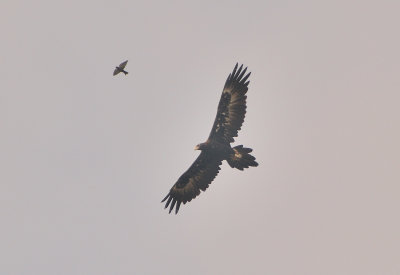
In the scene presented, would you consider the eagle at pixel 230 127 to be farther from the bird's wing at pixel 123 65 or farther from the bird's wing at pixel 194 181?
the bird's wing at pixel 123 65

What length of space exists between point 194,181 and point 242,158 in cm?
356

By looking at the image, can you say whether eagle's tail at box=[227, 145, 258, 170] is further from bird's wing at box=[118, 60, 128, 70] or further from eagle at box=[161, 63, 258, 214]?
bird's wing at box=[118, 60, 128, 70]

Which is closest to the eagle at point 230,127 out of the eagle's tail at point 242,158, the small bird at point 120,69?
the eagle's tail at point 242,158

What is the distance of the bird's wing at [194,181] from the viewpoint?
1248 inches

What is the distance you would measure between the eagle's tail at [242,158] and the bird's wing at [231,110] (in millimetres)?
851

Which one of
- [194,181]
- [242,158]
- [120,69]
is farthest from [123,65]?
[242,158]

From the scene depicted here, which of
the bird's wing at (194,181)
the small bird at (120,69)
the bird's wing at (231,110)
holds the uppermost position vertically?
the small bird at (120,69)

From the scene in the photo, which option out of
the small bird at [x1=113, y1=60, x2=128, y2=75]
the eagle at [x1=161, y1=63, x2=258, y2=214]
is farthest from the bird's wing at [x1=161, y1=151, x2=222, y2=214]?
the small bird at [x1=113, y1=60, x2=128, y2=75]

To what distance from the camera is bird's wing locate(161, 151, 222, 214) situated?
104 feet

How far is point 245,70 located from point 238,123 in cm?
257

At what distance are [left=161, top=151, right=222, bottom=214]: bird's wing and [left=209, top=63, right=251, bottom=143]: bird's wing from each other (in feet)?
5.27

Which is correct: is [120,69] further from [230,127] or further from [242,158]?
[242,158]

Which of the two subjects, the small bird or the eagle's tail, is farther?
the small bird

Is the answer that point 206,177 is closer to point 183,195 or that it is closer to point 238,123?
point 183,195
